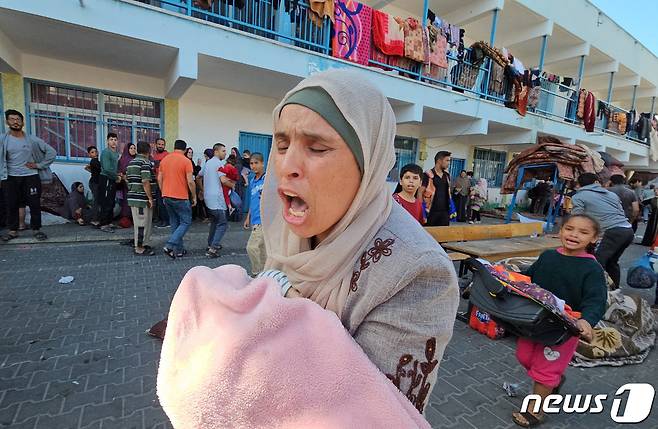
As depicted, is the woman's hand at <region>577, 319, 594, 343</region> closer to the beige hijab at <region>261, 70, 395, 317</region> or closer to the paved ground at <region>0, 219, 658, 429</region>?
the paved ground at <region>0, 219, 658, 429</region>

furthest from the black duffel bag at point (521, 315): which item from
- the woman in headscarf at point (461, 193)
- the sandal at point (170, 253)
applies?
the woman in headscarf at point (461, 193)

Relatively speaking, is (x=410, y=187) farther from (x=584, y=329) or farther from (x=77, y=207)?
(x=77, y=207)

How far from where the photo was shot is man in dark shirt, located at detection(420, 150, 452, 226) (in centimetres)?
514

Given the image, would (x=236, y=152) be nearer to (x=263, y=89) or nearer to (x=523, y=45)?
(x=263, y=89)

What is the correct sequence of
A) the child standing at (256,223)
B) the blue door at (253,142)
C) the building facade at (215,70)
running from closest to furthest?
the child standing at (256,223) < the building facade at (215,70) < the blue door at (253,142)

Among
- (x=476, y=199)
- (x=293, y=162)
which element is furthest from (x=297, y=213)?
(x=476, y=199)

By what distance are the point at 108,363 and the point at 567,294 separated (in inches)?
140

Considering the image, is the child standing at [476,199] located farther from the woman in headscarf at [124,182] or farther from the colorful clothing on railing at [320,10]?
the woman in headscarf at [124,182]

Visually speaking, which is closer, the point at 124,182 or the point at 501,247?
the point at 501,247

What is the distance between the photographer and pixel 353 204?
890 mm

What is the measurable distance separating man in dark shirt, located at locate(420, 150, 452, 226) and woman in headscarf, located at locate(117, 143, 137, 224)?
5876mm

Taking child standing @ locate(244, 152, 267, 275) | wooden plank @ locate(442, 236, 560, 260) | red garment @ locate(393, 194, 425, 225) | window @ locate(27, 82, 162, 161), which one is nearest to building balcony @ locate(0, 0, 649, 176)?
window @ locate(27, 82, 162, 161)

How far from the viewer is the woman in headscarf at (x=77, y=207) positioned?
7062mm

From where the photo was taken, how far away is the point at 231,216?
9.13 meters
